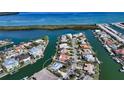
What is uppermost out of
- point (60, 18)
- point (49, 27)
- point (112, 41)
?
point (60, 18)

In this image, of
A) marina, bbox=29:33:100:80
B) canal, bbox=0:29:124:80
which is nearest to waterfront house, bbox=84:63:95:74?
marina, bbox=29:33:100:80

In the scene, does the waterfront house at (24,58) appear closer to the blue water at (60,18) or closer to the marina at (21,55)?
the marina at (21,55)

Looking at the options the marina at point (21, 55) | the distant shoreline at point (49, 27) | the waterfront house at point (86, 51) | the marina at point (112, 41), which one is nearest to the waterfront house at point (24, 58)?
the marina at point (21, 55)

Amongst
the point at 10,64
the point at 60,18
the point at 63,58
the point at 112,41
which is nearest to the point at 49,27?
the point at 60,18

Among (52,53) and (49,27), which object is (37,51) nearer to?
(52,53)

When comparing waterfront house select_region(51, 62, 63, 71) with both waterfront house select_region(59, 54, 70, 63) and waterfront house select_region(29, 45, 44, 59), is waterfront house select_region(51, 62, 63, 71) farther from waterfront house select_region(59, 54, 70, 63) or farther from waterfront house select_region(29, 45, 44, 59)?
waterfront house select_region(29, 45, 44, 59)
